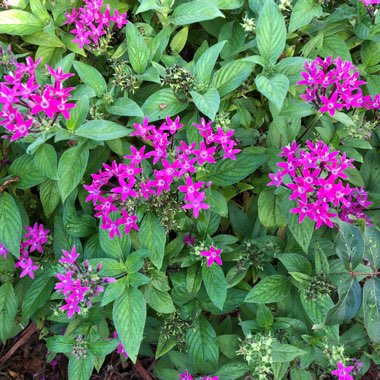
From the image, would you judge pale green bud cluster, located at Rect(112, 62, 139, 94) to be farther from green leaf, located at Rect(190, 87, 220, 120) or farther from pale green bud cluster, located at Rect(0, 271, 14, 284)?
pale green bud cluster, located at Rect(0, 271, 14, 284)

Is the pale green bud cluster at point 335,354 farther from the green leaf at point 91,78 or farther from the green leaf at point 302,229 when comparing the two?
the green leaf at point 91,78

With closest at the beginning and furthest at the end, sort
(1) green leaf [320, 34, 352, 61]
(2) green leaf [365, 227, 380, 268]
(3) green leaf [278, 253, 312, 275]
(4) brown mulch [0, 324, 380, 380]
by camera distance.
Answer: (2) green leaf [365, 227, 380, 268]
(3) green leaf [278, 253, 312, 275]
(1) green leaf [320, 34, 352, 61]
(4) brown mulch [0, 324, 380, 380]

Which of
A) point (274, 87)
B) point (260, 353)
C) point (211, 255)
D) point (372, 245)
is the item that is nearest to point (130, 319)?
point (211, 255)

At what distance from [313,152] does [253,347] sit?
3.07 ft

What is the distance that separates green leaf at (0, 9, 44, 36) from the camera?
8.00ft

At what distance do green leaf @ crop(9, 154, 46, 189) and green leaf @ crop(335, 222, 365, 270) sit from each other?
1.52 meters

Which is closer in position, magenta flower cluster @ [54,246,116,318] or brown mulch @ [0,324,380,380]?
magenta flower cluster @ [54,246,116,318]

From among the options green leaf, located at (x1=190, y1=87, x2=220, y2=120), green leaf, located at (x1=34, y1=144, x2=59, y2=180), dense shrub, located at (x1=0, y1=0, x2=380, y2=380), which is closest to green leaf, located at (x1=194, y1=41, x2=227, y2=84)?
dense shrub, located at (x1=0, y1=0, x2=380, y2=380)

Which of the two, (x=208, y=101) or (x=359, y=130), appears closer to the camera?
(x=208, y=101)

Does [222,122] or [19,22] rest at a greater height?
[19,22]

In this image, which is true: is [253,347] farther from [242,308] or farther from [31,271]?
[31,271]

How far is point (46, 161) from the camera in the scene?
2105 millimetres

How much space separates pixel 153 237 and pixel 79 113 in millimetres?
700

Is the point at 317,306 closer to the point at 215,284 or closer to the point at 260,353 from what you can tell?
the point at 260,353
